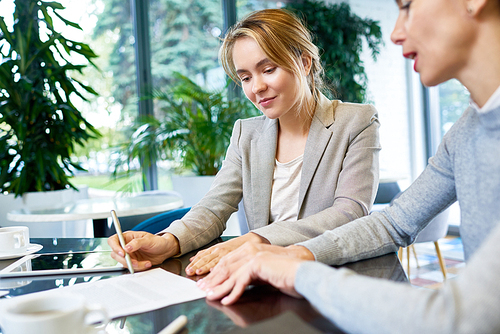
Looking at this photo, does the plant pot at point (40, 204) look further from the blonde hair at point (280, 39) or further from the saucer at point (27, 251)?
the blonde hair at point (280, 39)

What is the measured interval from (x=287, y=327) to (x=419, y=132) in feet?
18.4

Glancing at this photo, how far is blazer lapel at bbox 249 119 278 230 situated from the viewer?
58.9 inches

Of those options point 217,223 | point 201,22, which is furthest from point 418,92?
point 217,223

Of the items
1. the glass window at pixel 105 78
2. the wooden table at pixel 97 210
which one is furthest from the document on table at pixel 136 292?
the glass window at pixel 105 78

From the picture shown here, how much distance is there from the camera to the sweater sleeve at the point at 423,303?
1.54 ft

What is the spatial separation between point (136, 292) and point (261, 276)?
243mm

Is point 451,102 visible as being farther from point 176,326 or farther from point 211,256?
point 176,326

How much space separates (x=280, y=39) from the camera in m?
1.44

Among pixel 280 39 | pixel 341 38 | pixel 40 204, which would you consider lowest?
pixel 40 204

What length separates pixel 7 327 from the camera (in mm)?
523

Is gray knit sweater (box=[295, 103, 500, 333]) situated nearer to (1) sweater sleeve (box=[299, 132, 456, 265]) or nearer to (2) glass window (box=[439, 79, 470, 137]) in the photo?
(1) sweater sleeve (box=[299, 132, 456, 265])

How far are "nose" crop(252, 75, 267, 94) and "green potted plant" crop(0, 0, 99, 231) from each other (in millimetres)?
2045

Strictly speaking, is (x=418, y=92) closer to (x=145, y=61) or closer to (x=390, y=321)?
(x=145, y=61)

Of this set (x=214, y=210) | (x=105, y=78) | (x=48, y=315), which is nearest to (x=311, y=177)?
(x=214, y=210)
